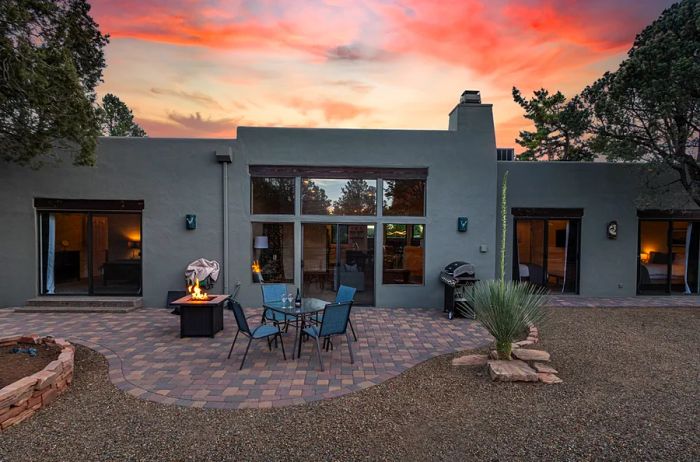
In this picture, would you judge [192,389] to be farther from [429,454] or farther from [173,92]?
[173,92]

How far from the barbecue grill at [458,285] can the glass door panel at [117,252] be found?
7520 millimetres

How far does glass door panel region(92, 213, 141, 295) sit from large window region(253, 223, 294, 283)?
2.99 metres

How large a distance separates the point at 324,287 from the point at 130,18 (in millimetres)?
7621

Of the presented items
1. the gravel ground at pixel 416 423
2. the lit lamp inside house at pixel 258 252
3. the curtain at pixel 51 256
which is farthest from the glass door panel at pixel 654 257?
the curtain at pixel 51 256

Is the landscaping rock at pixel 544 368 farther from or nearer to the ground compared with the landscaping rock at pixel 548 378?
farther from the ground

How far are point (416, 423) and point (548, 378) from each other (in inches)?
82.2

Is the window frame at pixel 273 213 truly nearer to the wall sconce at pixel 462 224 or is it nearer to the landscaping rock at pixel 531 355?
the wall sconce at pixel 462 224

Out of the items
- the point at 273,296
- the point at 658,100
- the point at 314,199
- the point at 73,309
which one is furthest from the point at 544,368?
the point at 73,309

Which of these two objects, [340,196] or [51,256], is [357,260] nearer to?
[340,196]

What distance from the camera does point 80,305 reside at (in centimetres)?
813

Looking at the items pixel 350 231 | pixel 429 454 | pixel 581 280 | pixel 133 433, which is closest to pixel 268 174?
pixel 350 231

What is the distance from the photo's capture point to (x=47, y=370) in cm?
391

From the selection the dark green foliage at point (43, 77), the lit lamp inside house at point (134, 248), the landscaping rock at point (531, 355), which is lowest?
the landscaping rock at point (531, 355)

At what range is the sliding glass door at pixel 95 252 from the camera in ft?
28.7
